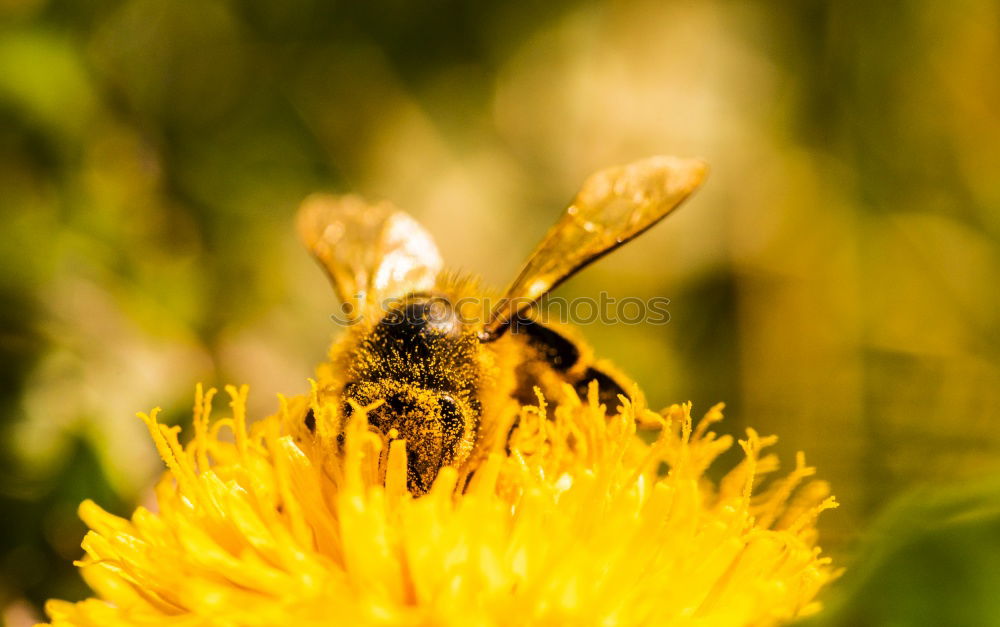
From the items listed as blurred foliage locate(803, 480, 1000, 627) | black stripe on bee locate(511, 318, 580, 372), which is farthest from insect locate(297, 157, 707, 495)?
blurred foliage locate(803, 480, 1000, 627)

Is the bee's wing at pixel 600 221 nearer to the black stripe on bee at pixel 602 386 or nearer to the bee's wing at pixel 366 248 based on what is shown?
the black stripe on bee at pixel 602 386

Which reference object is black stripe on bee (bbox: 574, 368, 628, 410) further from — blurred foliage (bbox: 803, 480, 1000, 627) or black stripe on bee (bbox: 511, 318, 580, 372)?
blurred foliage (bbox: 803, 480, 1000, 627)

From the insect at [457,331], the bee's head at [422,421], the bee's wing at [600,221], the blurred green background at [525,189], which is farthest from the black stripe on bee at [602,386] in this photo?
the blurred green background at [525,189]

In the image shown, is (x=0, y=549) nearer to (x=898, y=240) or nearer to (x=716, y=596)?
(x=716, y=596)

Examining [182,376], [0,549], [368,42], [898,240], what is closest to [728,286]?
[898,240]

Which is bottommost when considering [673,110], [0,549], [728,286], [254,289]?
[0,549]

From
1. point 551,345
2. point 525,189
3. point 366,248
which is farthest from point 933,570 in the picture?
point 525,189

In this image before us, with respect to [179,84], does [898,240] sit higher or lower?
higher

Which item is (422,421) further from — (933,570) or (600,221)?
(933,570)
